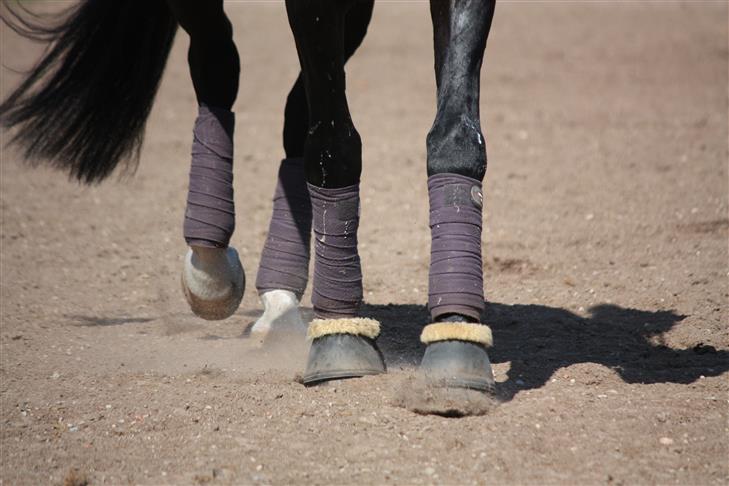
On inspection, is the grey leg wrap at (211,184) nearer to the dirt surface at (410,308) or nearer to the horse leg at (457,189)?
the dirt surface at (410,308)

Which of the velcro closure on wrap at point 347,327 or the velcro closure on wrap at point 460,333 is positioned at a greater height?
the velcro closure on wrap at point 347,327

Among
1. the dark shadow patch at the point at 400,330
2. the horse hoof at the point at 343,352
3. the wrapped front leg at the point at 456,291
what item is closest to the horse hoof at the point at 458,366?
the wrapped front leg at the point at 456,291

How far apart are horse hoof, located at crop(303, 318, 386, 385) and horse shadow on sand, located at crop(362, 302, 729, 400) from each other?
0.25 m

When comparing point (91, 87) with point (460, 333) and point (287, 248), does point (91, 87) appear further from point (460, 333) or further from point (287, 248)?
point (460, 333)

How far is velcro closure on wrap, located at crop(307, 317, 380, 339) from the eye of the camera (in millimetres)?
3135

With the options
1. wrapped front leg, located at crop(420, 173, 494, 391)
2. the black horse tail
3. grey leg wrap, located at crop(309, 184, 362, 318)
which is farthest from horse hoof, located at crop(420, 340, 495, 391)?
the black horse tail

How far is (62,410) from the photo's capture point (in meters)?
3.06

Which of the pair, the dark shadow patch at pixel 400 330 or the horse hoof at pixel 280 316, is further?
the horse hoof at pixel 280 316

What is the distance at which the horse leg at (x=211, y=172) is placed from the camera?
368 centimetres

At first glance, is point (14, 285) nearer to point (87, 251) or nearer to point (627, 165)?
point (87, 251)

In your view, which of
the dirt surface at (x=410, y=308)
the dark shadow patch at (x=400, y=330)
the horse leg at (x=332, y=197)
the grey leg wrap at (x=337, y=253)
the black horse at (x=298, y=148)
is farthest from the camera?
the dark shadow patch at (x=400, y=330)

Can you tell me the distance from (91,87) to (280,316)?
1196 mm

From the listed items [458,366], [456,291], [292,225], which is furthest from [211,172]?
[458,366]

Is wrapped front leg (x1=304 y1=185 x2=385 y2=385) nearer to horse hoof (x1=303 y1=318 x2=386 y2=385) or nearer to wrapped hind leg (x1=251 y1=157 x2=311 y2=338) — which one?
horse hoof (x1=303 y1=318 x2=386 y2=385)
